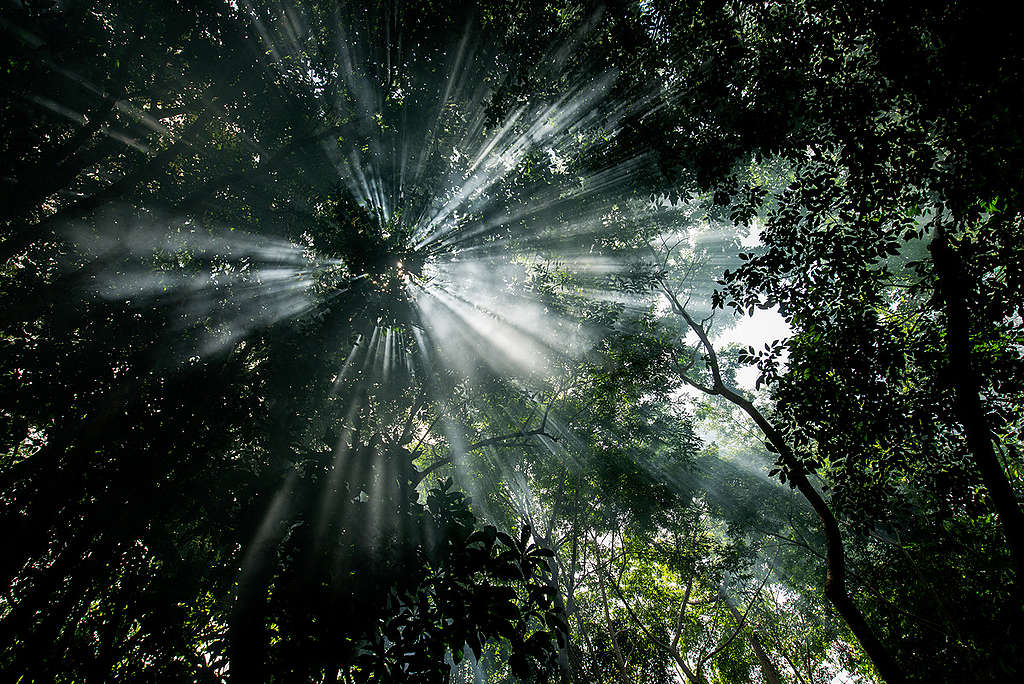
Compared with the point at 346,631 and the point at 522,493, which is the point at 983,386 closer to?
the point at 346,631

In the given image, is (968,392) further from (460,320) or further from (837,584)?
(460,320)

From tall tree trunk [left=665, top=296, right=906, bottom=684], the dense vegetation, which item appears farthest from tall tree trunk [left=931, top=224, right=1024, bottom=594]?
tall tree trunk [left=665, top=296, right=906, bottom=684]

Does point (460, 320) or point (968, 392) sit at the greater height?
point (460, 320)

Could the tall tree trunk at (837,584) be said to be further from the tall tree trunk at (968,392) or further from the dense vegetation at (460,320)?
the tall tree trunk at (968,392)

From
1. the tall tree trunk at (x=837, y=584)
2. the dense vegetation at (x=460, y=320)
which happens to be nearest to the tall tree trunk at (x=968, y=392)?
the dense vegetation at (x=460, y=320)

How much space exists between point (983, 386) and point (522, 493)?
1192 centimetres

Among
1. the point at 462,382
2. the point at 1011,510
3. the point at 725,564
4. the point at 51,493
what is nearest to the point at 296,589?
the point at 51,493

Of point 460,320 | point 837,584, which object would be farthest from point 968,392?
point 460,320

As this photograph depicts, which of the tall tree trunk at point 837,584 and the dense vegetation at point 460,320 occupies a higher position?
the dense vegetation at point 460,320

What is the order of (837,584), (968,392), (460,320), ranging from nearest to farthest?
(968,392), (837,584), (460,320)

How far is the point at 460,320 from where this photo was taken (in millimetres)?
8758

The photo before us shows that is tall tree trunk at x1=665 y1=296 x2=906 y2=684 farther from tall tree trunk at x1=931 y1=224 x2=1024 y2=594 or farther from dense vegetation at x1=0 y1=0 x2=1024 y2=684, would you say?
tall tree trunk at x1=931 y1=224 x2=1024 y2=594

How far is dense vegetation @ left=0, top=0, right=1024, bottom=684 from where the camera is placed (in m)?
3.36

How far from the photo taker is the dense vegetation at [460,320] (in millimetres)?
3361
